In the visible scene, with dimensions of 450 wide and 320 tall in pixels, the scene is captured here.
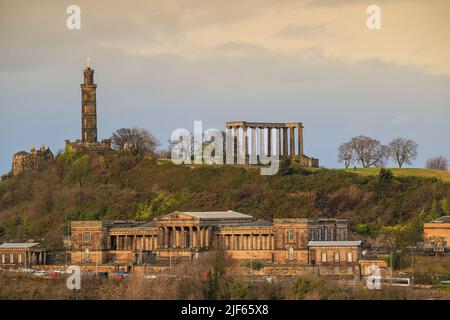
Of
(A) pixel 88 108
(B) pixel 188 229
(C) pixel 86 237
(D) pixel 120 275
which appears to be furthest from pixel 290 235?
(A) pixel 88 108

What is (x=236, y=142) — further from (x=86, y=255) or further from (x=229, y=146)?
(x=86, y=255)

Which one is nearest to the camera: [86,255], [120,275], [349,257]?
[120,275]

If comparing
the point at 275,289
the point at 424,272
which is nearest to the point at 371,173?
the point at 424,272

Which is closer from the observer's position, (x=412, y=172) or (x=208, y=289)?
(x=208, y=289)

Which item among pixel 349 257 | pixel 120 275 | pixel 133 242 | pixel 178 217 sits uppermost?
pixel 178 217

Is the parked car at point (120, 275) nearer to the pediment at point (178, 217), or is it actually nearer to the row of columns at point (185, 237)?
the row of columns at point (185, 237)

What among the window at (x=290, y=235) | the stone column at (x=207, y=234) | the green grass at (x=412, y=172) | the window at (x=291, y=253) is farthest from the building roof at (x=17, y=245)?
the green grass at (x=412, y=172)
